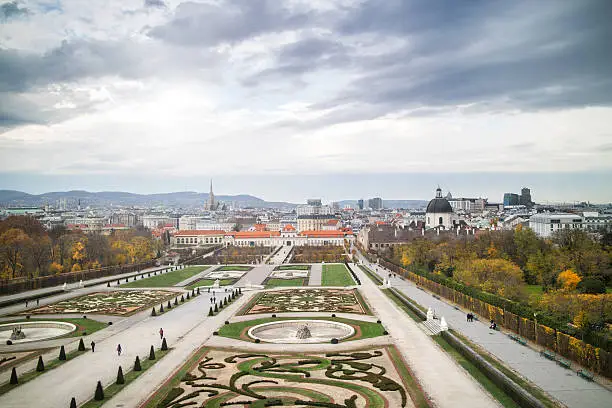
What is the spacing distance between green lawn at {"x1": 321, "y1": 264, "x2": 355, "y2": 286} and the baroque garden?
38.9 feet

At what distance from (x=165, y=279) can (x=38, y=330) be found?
33463 millimetres

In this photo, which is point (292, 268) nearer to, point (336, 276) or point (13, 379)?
point (336, 276)

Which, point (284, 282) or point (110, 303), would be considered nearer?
point (110, 303)

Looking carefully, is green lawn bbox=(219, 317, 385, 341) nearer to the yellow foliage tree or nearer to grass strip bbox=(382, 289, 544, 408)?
Answer: grass strip bbox=(382, 289, 544, 408)

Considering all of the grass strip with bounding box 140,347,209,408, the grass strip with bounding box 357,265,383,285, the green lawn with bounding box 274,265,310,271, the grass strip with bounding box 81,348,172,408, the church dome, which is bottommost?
the grass strip with bounding box 357,265,383,285

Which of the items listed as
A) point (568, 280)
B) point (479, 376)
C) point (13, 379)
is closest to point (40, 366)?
point (13, 379)

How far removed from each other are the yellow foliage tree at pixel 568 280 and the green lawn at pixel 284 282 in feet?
97.6

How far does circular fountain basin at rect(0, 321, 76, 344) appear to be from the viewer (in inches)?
1505

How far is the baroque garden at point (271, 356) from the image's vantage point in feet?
78.7

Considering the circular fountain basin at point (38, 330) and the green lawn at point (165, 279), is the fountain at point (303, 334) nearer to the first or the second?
the circular fountain basin at point (38, 330)

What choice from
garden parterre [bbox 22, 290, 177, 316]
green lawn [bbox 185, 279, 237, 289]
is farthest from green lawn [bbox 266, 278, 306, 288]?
garden parterre [bbox 22, 290, 177, 316]

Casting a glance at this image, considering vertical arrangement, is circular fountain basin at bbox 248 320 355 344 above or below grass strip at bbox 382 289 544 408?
below

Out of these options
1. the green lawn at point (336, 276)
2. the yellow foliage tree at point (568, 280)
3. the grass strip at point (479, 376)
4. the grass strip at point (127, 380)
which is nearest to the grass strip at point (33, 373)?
the grass strip at point (127, 380)

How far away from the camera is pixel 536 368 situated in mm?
27609
